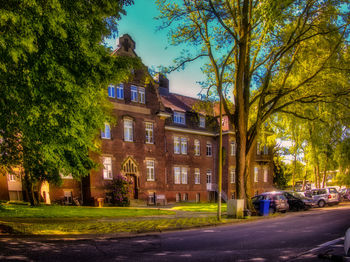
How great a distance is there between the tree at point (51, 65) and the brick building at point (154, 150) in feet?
31.7

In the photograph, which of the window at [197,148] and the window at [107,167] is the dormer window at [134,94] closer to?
the window at [107,167]

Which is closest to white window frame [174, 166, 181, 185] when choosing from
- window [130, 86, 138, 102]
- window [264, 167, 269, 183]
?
window [130, 86, 138, 102]

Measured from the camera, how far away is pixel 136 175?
26172 millimetres

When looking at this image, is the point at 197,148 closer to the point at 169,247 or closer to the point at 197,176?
the point at 197,176

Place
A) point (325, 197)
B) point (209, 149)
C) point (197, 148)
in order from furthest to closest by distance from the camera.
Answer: point (209, 149) → point (197, 148) → point (325, 197)

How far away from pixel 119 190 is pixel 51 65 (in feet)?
59.2

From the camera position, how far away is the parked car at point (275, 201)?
20.3 meters

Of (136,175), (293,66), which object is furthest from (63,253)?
(136,175)

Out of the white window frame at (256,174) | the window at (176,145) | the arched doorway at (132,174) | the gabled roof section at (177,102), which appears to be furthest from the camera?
the white window frame at (256,174)

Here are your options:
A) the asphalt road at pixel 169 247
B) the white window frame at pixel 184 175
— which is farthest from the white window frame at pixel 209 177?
the asphalt road at pixel 169 247

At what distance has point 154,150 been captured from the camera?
1094 inches

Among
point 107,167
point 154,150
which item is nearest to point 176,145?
point 154,150

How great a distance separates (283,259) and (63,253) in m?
5.71

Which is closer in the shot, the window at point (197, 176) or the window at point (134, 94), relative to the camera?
the window at point (134, 94)
